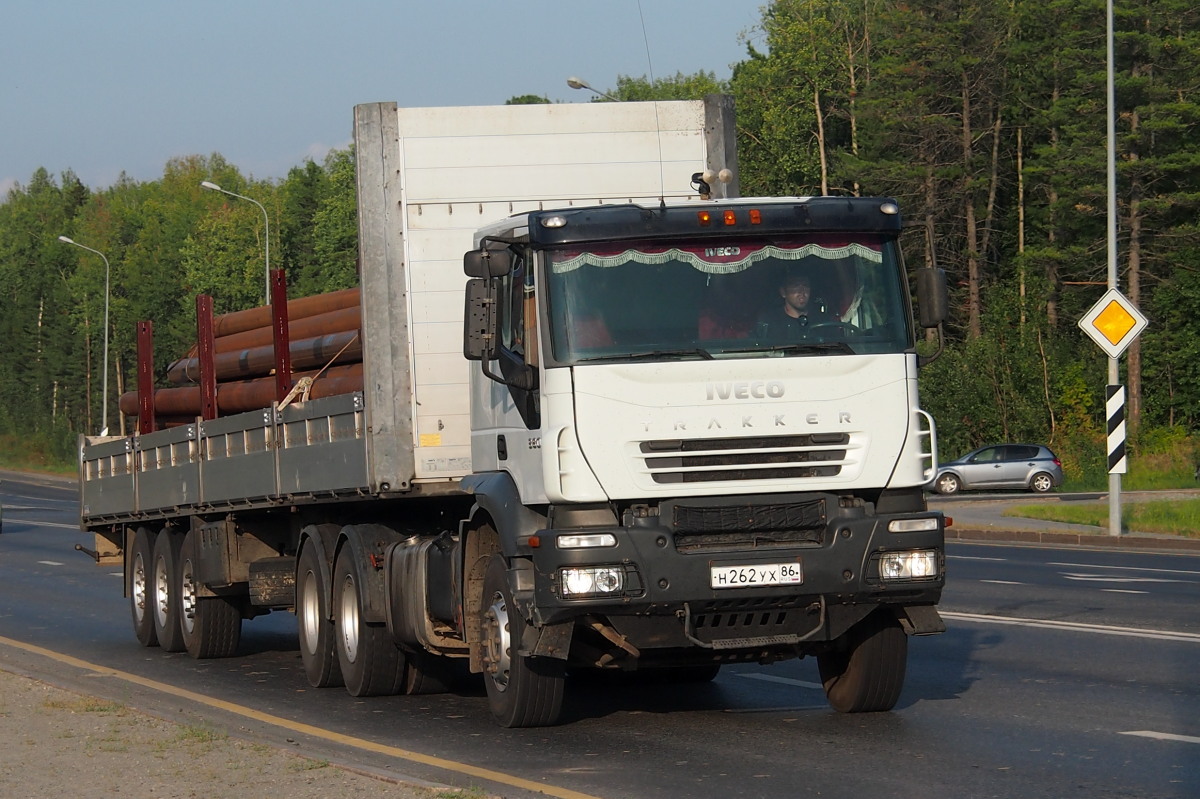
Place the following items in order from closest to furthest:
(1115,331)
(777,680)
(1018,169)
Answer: (777,680) < (1115,331) < (1018,169)

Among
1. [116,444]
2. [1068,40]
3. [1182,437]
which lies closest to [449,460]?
[116,444]

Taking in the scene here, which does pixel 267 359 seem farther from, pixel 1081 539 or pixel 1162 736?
pixel 1081 539

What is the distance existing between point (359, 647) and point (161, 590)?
15.5 feet

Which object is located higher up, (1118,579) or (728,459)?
(728,459)

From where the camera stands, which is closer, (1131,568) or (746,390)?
(746,390)

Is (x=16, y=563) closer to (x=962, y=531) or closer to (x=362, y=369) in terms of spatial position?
(x=962, y=531)

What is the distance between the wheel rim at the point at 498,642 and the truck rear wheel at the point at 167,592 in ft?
20.7

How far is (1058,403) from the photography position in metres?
52.6

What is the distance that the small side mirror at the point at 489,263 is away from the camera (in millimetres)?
9289

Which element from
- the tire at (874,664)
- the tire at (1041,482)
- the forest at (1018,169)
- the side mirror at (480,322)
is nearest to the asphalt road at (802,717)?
the tire at (874,664)

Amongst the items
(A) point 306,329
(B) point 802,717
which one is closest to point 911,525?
(B) point 802,717

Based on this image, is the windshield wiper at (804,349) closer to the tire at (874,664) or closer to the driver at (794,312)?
the driver at (794,312)

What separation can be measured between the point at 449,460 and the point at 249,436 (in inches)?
120

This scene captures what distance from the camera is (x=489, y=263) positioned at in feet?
30.6
